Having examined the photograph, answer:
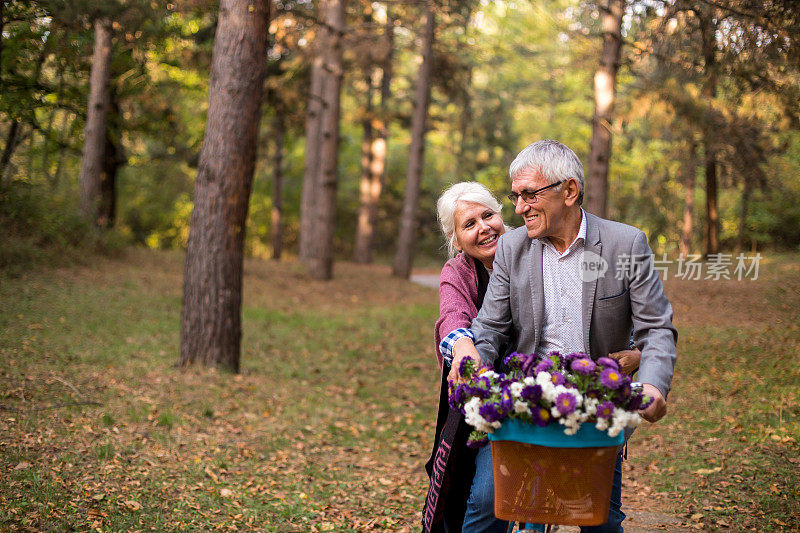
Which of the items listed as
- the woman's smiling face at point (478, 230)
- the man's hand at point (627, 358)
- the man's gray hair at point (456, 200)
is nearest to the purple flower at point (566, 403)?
the man's hand at point (627, 358)

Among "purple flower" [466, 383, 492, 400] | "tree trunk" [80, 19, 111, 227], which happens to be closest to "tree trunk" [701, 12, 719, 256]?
"purple flower" [466, 383, 492, 400]

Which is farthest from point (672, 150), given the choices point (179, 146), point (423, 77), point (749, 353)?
point (179, 146)

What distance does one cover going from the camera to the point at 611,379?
2.23 m

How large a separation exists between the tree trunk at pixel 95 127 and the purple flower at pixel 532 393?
14393mm

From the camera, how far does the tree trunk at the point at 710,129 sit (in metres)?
9.84

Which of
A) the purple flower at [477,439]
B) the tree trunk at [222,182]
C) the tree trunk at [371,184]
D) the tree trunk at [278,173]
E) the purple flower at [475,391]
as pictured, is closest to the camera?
the purple flower at [475,391]

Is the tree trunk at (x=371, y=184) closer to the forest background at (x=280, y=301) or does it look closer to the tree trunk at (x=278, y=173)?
the forest background at (x=280, y=301)

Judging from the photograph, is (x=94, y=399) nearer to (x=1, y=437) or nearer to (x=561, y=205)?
(x=1, y=437)

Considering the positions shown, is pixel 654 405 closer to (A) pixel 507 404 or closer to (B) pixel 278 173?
(A) pixel 507 404

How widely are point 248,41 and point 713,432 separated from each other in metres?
6.58

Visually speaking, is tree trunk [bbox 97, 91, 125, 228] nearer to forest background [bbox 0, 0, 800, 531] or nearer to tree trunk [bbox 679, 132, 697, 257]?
forest background [bbox 0, 0, 800, 531]

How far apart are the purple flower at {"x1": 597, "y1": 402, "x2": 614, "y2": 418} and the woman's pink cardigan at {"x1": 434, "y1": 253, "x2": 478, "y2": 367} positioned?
3.28 feet

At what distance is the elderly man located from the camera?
2.75 metres

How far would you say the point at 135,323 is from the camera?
10195 millimetres
